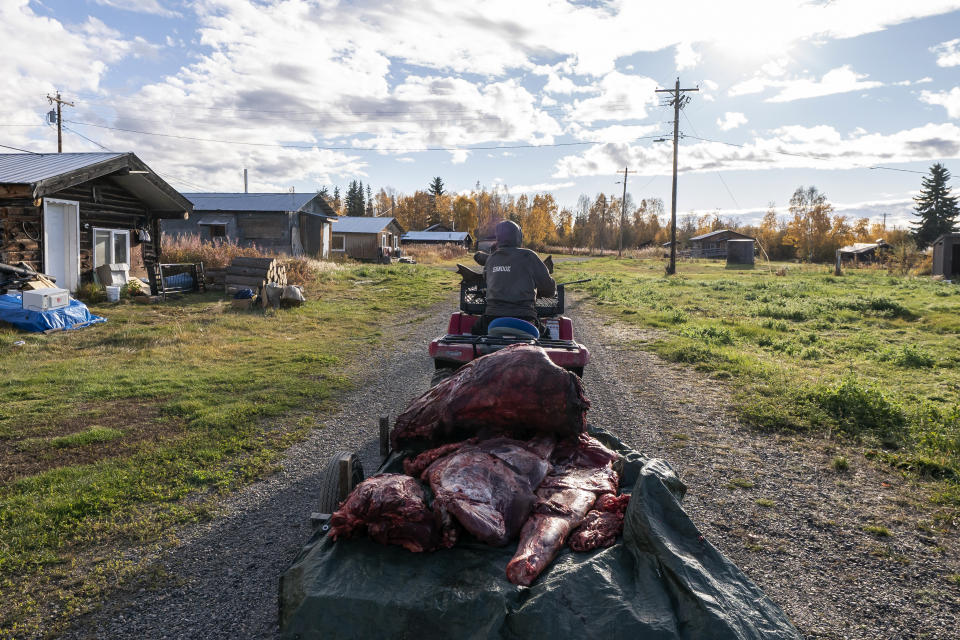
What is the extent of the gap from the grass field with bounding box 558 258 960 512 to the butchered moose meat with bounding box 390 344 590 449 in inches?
139

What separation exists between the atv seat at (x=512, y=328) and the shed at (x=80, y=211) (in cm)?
1244

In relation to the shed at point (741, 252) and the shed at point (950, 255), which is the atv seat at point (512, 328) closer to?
the shed at point (950, 255)

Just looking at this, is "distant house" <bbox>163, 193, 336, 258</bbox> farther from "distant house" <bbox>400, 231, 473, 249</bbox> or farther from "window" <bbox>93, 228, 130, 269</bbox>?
"distant house" <bbox>400, 231, 473, 249</bbox>

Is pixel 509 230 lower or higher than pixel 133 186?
lower

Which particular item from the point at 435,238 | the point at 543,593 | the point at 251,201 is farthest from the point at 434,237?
the point at 543,593

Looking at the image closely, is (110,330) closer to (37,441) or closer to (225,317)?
(225,317)

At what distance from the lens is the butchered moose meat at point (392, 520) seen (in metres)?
2.36

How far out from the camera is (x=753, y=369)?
8.82 m

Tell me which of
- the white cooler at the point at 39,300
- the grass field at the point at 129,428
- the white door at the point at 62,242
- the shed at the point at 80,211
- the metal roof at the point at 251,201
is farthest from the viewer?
the metal roof at the point at 251,201

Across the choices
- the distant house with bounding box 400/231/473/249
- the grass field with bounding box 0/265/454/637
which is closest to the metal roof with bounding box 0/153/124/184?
the grass field with bounding box 0/265/454/637

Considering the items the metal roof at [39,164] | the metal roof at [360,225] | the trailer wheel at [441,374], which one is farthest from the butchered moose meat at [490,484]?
the metal roof at [360,225]

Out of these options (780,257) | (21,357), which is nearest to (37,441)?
(21,357)

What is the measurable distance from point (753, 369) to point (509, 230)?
548 centimetres

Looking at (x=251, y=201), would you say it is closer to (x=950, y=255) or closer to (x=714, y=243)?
(x=950, y=255)
